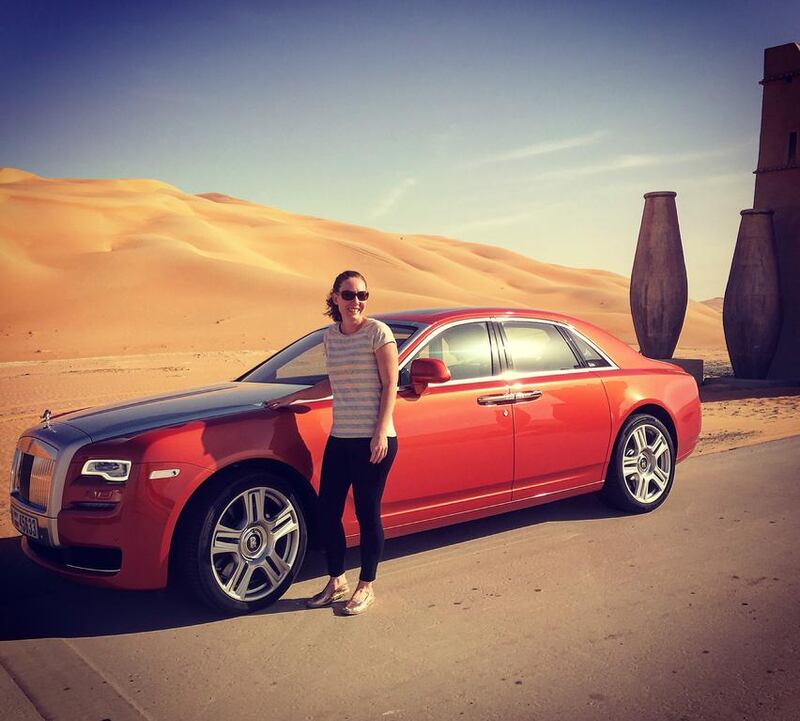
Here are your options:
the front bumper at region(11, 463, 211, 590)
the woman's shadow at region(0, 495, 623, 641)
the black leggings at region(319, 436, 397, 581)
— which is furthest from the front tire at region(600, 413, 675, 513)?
the front bumper at region(11, 463, 211, 590)

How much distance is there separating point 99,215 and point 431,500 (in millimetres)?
78483

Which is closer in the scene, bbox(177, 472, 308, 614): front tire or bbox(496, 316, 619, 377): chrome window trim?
bbox(177, 472, 308, 614): front tire

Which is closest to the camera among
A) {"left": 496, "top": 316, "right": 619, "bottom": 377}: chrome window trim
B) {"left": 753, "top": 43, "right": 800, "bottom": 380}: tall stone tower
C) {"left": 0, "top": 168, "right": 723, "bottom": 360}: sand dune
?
{"left": 496, "top": 316, "right": 619, "bottom": 377}: chrome window trim

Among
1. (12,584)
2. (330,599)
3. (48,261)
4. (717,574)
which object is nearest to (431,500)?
(330,599)

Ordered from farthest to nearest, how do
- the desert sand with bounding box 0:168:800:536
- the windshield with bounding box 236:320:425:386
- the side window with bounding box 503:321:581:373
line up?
the desert sand with bounding box 0:168:800:536 → the side window with bounding box 503:321:581:373 → the windshield with bounding box 236:320:425:386

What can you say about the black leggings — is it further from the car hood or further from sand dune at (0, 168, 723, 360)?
sand dune at (0, 168, 723, 360)

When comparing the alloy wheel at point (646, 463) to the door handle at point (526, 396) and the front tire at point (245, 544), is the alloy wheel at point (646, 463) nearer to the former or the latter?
the door handle at point (526, 396)

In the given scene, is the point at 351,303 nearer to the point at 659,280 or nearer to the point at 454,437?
the point at 454,437

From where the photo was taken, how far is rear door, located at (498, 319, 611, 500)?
17.9ft

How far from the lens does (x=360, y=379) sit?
14.1ft

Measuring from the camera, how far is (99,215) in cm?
7638

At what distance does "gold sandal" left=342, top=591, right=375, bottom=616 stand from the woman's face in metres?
1.55

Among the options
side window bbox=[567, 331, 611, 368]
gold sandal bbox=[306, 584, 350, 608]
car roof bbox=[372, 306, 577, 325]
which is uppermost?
car roof bbox=[372, 306, 577, 325]

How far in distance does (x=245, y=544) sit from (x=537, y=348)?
2.59 m
